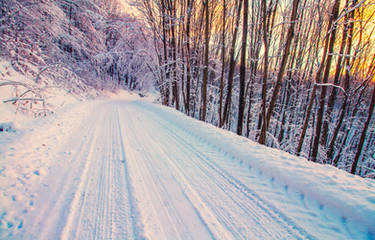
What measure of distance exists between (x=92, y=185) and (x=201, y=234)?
182 cm

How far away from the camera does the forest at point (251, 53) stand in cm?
685

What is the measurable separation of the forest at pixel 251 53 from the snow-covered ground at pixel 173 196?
11.3ft

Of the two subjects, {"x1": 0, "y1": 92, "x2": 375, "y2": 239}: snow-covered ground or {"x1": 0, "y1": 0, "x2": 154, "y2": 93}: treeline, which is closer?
{"x1": 0, "y1": 92, "x2": 375, "y2": 239}: snow-covered ground

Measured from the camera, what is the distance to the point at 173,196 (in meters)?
2.28

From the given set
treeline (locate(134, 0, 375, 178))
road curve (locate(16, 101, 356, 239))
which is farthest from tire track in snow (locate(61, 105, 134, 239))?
treeline (locate(134, 0, 375, 178))

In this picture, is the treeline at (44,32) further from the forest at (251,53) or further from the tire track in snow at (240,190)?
the tire track in snow at (240,190)

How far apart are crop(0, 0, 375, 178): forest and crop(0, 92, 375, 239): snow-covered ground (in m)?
3.46

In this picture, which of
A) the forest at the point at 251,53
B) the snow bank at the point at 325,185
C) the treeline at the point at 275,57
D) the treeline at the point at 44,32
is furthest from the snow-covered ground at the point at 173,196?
the treeline at the point at 44,32

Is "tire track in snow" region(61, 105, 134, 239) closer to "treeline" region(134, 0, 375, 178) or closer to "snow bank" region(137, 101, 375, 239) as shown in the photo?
"snow bank" region(137, 101, 375, 239)

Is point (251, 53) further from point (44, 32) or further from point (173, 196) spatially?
point (44, 32)

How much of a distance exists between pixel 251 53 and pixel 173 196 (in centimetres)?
1337

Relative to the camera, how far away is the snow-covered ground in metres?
1.71

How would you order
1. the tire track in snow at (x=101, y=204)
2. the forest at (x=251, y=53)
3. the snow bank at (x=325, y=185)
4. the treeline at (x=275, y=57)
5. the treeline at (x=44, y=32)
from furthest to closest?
the treeline at (x=275, y=57), the forest at (x=251, y=53), the treeline at (x=44, y=32), the snow bank at (x=325, y=185), the tire track in snow at (x=101, y=204)

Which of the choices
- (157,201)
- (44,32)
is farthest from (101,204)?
(44,32)
